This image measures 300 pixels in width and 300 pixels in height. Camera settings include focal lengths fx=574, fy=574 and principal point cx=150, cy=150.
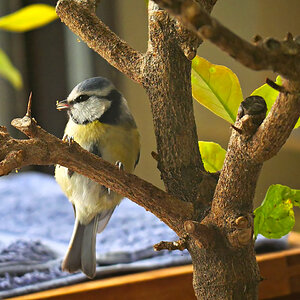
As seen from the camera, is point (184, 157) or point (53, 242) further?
point (53, 242)

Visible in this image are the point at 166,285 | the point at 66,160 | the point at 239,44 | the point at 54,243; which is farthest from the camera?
the point at 54,243

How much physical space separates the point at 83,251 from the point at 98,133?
0.16 meters

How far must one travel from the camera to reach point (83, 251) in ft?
2.20

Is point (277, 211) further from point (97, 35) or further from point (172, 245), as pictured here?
point (97, 35)

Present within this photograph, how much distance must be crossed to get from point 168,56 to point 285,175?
954 mm

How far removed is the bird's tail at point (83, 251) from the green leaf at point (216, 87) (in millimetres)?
235

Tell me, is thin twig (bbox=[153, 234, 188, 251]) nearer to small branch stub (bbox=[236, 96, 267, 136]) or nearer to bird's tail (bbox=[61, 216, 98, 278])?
small branch stub (bbox=[236, 96, 267, 136])

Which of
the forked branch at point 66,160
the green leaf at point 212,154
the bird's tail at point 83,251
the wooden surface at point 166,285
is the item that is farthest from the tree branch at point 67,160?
the wooden surface at point 166,285

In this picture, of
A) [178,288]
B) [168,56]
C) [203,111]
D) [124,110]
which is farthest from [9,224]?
[168,56]

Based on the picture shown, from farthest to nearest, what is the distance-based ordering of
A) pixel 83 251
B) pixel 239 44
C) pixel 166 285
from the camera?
pixel 166 285, pixel 83 251, pixel 239 44

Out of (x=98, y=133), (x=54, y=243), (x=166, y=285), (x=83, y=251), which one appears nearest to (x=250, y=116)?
(x=98, y=133)

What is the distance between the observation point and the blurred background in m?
1.13

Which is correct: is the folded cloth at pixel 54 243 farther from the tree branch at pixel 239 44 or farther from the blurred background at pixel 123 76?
the tree branch at pixel 239 44

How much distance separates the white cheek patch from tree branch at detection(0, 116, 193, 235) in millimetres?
192
